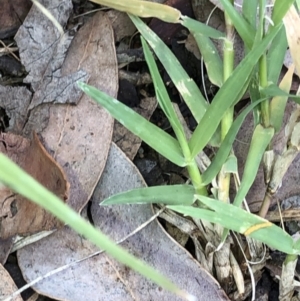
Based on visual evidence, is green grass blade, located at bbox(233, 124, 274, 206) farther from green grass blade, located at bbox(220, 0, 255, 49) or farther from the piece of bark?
the piece of bark

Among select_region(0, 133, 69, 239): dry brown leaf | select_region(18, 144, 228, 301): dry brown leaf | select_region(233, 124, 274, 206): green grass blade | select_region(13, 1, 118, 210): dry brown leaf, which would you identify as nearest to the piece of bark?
select_region(13, 1, 118, 210): dry brown leaf

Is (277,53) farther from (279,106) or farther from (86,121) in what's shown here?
(86,121)

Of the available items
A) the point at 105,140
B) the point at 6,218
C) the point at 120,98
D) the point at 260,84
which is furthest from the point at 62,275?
the point at 260,84

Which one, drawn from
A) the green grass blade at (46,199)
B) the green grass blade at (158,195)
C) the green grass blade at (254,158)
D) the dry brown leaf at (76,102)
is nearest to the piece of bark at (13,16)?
the dry brown leaf at (76,102)

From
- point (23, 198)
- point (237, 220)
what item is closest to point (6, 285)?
point (23, 198)

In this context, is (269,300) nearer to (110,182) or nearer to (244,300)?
(244,300)
